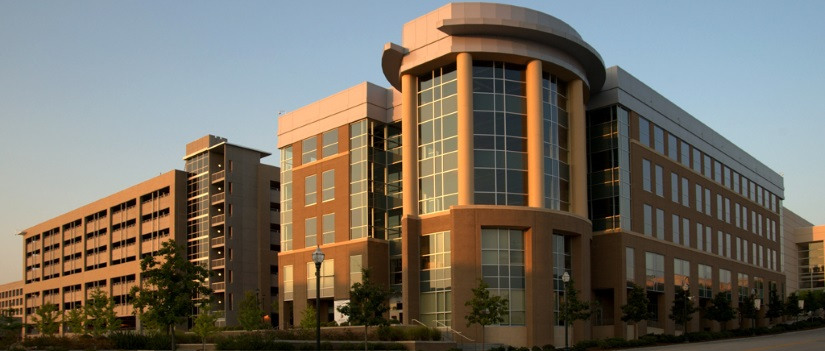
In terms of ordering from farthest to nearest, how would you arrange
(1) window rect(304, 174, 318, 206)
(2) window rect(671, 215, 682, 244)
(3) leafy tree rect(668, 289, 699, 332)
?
1. (2) window rect(671, 215, 682, 244)
2. (1) window rect(304, 174, 318, 206)
3. (3) leafy tree rect(668, 289, 699, 332)

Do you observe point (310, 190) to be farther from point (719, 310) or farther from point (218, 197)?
point (719, 310)

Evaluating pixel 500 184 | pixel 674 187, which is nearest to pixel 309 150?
pixel 500 184

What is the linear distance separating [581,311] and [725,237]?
103 feet

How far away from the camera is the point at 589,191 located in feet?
203

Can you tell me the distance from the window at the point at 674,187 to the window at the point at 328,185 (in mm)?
26374

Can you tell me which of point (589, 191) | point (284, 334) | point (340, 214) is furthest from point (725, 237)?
point (284, 334)

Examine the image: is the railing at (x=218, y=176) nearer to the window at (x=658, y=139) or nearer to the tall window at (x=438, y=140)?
the tall window at (x=438, y=140)

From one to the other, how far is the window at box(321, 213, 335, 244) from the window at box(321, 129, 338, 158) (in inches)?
181

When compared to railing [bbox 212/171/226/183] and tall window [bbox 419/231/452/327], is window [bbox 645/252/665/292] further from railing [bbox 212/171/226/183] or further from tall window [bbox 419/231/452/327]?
railing [bbox 212/171/226/183]

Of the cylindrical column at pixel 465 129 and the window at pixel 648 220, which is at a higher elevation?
the cylindrical column at pixel 465 129

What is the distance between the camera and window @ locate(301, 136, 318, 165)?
216 ft

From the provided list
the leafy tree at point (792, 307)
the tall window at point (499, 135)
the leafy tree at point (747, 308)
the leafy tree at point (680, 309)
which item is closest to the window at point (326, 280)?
the tall window at point (499, 135)

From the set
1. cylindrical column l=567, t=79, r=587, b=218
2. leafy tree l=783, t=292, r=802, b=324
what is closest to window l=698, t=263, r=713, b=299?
leafy tree l=783, t=292, r=802, b=324

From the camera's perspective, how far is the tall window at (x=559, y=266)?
5278 centimetres
